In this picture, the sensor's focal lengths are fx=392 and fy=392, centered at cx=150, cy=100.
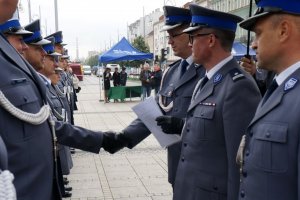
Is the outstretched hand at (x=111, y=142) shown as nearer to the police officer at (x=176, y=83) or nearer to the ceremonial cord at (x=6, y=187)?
the police officer at (x=176, y=83)

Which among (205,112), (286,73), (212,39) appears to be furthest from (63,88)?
(286,73)

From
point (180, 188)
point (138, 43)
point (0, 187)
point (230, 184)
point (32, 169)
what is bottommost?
point (138, 43)

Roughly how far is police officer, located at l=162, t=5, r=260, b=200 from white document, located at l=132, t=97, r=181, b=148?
340 mm

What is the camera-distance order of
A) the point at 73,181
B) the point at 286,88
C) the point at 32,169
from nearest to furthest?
the point at 286,88 → the point at 32,169 → the point at 73,181

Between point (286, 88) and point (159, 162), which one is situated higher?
point (286, 88)

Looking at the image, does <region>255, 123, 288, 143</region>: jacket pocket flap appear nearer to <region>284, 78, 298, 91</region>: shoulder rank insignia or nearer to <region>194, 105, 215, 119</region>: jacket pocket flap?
<region>284, 78, 298, 91</region>: shoulder rank insignia

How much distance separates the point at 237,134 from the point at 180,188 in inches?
27.0

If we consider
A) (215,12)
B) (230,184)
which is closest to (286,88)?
(230,184)

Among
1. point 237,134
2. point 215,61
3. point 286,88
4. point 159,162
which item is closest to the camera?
point 286,88

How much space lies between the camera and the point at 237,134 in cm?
245

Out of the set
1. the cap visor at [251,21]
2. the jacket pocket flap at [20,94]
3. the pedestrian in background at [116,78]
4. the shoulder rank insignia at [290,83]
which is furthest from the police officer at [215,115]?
the pedestrian in background at [116,78]

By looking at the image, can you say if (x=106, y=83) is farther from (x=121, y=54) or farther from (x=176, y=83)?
(x=176, y=83)

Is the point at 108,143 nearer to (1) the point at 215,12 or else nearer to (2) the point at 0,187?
(1) the point at 215,12

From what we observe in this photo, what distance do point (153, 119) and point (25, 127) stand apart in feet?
4.88
